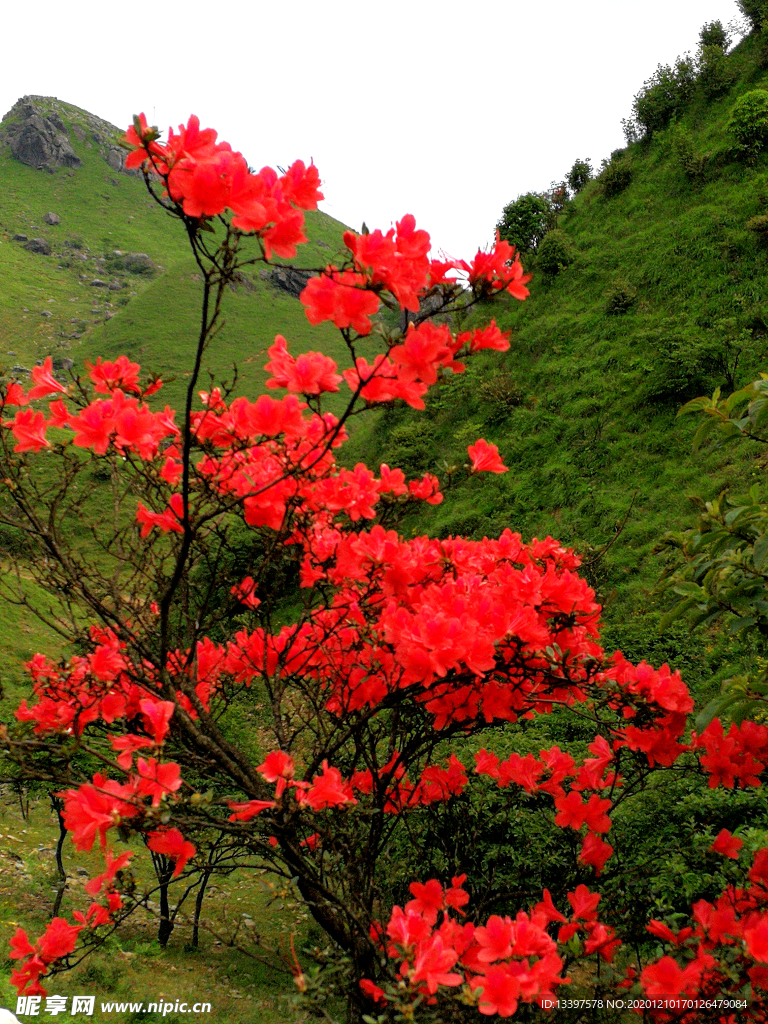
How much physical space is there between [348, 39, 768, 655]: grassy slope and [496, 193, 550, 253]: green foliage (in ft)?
2.30

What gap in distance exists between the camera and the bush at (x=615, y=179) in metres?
14.6

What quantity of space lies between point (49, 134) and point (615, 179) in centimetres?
7750

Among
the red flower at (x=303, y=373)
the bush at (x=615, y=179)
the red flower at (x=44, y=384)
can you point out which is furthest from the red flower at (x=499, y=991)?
the bush at (x=615, y=179)

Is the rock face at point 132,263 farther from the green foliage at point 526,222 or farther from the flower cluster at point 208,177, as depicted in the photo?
the flower cluster at point 208,177

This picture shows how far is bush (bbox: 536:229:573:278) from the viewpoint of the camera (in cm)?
1377

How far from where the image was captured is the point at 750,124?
12.0m

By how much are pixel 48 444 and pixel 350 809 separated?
1173 mm

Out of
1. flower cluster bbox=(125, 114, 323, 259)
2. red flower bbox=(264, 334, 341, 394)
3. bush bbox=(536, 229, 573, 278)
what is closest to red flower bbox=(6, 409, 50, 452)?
red flower bbox=(264, 334, 341, 394)

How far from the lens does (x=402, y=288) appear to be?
1041 millimetres

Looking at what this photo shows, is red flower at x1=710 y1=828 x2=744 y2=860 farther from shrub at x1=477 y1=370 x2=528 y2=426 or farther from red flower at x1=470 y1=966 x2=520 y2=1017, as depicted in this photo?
shrub at x1=477 y1=370 x2=528 y2=426

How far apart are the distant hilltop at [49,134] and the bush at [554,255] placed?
64.9m

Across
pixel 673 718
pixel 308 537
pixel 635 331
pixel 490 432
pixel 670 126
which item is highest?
pixel 670 126

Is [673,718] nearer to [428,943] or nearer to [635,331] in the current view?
[428,943]

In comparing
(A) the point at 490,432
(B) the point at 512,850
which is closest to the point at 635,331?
(A) the point at 490,432
